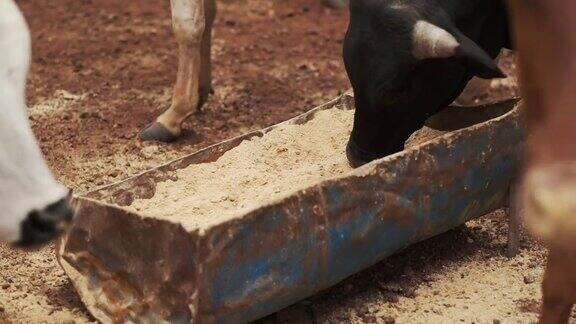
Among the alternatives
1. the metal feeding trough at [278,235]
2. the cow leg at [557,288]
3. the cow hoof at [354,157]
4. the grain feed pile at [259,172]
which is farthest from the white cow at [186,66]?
the cow leg at [557,288]

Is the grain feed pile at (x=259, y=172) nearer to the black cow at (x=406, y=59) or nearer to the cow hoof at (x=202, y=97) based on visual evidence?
the black cow at (x=406, y=59)

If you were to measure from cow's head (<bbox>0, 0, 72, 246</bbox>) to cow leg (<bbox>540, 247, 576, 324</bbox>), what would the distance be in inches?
48.6

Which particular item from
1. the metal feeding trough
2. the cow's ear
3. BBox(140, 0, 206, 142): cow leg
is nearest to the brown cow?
the cow's ear

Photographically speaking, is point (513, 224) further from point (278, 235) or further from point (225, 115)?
point (225, 115)

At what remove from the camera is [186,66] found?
16.5 feet

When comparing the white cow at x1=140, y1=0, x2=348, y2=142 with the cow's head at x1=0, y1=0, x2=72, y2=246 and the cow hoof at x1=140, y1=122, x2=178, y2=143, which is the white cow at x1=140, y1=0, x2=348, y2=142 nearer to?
the cow hoof at x1=140, y1=122, x2=178, y2=143

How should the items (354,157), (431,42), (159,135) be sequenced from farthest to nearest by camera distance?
(159,135) < (354,157) < (431,42)

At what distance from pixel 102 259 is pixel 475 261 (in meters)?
1.43

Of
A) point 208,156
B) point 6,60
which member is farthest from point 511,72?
point 6,60

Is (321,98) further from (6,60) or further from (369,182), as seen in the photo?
(6,60)

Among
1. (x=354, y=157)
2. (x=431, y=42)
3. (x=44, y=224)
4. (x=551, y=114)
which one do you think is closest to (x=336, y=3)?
(x=354, y=157)

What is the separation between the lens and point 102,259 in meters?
3.39

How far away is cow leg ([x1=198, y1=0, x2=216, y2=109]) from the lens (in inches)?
215

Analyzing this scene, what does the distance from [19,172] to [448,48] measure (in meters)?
1.38
